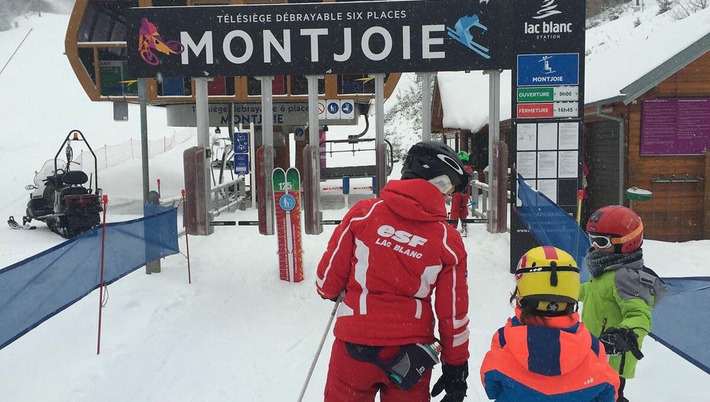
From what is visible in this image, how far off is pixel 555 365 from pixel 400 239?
2.92 ft

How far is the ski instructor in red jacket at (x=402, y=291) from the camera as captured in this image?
9.78 feet

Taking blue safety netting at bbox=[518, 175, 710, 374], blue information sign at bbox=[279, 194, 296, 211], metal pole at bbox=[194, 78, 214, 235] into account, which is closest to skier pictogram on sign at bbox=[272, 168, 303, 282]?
blue information sign at bbox=[279, 194, 296, 211]

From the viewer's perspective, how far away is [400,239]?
298 cm

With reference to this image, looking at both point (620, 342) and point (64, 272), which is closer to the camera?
point (620, 342)

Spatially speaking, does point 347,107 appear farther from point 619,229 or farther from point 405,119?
point 405,119

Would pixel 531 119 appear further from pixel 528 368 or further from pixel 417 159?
pixel 528 368

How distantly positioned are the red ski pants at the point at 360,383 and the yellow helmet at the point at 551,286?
737mm

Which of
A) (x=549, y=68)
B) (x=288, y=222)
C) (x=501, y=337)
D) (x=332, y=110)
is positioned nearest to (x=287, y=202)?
(x=288, y=222)

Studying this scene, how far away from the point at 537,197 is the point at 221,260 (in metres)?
4.96

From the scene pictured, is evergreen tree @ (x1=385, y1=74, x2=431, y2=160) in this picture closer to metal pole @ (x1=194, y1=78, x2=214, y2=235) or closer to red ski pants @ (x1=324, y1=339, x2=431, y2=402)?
metal pole @ (x1=194, y1=78, x2=214, y2=235)

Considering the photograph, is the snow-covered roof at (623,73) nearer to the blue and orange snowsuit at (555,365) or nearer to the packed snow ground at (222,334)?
the packed snow ground at (222,334)

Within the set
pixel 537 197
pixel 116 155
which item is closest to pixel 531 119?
pixel 537 197

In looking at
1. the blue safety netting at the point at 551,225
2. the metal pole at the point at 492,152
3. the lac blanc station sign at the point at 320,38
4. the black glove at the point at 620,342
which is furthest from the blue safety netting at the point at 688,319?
the lac blanc station sign at the point at 320,38

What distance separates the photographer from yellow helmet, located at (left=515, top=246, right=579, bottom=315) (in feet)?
8.48
